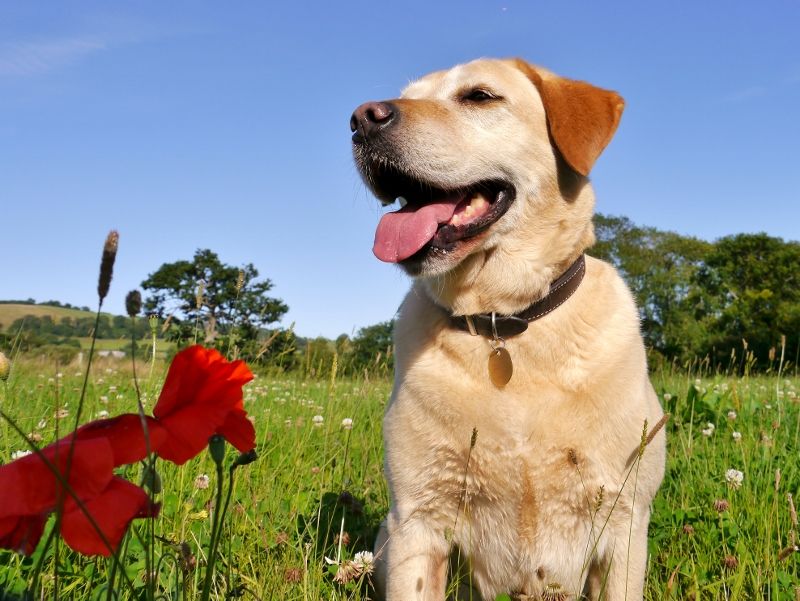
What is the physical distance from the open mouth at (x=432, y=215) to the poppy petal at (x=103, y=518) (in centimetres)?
238

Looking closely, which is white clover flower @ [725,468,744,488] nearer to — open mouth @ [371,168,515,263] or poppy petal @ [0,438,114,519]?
open mouth @ [371,168,515,263]

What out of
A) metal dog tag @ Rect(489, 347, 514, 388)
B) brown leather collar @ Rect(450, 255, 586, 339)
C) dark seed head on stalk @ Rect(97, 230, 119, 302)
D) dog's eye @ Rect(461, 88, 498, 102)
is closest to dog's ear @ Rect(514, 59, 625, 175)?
dog's eye @ Rect(461, 88, 498, 102)

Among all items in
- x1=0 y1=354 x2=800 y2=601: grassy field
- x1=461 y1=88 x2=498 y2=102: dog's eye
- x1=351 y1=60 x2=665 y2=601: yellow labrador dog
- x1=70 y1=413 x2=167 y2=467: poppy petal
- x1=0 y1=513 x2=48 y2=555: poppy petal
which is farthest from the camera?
x1=461 y1=88 x2=498 y2=102: dog's eye

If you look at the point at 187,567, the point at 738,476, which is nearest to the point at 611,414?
the point at 738,476

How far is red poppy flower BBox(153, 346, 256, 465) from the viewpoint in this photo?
1032 mm

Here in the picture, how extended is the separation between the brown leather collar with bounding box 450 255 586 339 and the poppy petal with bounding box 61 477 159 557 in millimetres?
2484

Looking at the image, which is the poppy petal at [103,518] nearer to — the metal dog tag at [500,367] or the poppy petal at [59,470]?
the poppy petal at [59,470]

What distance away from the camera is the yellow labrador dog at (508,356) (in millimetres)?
3053

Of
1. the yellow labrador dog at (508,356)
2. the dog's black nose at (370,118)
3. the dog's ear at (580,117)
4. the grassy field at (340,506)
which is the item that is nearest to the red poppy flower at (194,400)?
the grassy field at (340,506)

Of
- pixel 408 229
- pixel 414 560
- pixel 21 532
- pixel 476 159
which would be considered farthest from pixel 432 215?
pixel 21 532

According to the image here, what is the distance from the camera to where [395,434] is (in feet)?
10.7

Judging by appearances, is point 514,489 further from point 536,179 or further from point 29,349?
point 29,349

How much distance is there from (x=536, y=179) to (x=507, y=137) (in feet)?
0.82

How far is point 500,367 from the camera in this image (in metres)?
3.19
